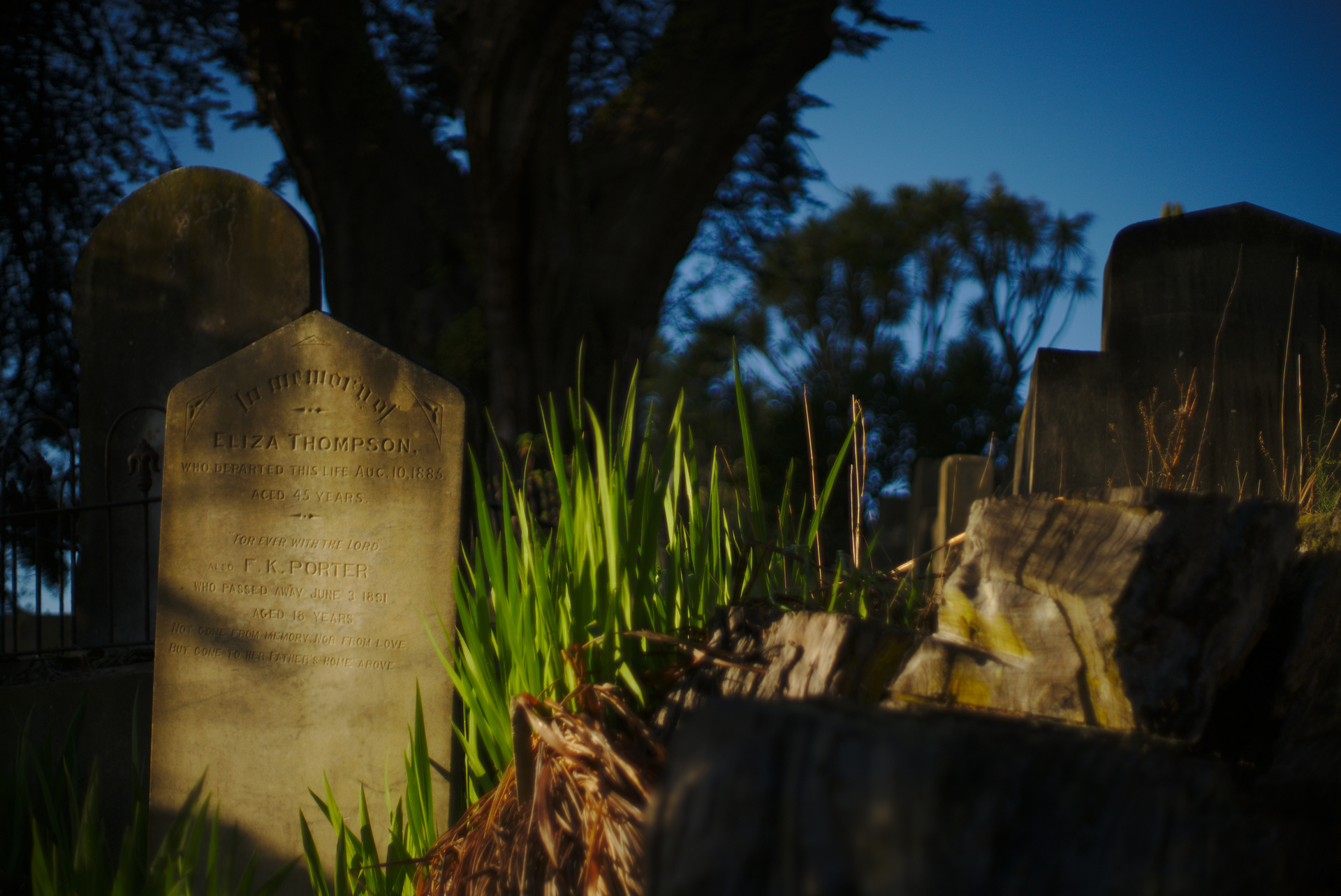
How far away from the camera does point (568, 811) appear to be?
157 cm

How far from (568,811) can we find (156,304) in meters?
5.12

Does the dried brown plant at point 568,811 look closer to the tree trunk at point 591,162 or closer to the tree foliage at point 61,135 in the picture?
the tree trunk at point 591,162

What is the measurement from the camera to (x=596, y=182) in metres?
8.20

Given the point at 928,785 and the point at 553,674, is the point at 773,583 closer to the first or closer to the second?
the point at 553,674

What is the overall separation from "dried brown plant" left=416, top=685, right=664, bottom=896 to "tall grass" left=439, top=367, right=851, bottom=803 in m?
0.15

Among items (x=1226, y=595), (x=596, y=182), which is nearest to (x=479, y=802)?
(x=1226, y=595)

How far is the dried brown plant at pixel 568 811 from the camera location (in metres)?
1.46

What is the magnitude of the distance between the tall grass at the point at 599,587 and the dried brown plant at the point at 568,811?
148 millimetres

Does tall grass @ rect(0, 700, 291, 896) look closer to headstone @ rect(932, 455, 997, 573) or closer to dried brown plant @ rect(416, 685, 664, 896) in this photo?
dried brown plant @ rect(416, 685, 664, 896)

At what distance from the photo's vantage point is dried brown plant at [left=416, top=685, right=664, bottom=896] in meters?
1.46

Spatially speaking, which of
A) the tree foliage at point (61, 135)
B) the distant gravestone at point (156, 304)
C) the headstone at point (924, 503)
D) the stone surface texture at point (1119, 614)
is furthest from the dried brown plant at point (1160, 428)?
the tree foliage at point (61, 135)

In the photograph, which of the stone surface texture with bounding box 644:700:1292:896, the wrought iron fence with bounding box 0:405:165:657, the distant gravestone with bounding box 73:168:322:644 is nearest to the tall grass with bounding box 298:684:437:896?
the stone surface texture with bounding box 644:700:1292:896

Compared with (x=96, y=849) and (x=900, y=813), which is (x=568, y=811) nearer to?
(x=900, y=813)

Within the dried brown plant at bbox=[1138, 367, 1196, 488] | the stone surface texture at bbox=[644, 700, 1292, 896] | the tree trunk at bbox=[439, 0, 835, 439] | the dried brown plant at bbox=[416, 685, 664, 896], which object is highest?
the tree trunk at bbox=[439, 0, 835, 439]
